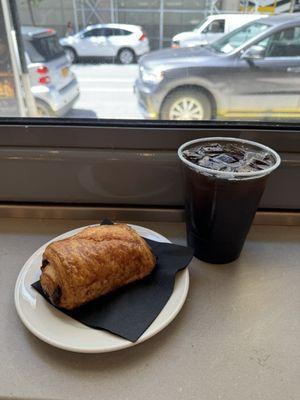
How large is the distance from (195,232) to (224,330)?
16cm

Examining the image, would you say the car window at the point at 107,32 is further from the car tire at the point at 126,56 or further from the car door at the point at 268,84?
the car door at the point at 268,84

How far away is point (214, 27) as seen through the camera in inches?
24.5

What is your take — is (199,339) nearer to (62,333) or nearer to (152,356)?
(152,356)

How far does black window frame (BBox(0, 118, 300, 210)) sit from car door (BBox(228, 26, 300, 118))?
0.13 ft

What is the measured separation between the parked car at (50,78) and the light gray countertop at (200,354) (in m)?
0.32

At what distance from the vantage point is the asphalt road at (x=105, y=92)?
0.67 meters

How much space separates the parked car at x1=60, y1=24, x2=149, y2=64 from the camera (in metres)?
0.63

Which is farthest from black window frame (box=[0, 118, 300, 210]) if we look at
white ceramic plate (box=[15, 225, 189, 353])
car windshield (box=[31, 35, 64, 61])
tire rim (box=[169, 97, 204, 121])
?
white ceramic plate (box=[15, 225, 189, 353])

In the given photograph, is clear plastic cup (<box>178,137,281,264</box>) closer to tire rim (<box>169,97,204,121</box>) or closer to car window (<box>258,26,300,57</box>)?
tire rim (<box>169,97,204,121</box>)

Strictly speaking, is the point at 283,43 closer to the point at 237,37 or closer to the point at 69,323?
the point at 237,37

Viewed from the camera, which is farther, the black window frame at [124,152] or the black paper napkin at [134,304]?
the black window frame at [124,152]

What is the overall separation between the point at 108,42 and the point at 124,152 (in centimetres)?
20

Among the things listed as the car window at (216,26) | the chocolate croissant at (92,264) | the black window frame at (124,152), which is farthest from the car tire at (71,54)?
the chocolate croissant at (92,264)

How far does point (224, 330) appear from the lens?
478mm
